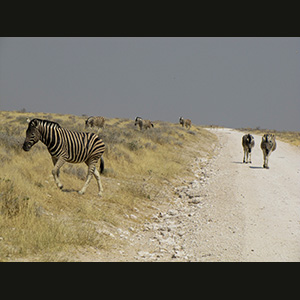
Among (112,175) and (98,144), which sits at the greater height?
(98,144)

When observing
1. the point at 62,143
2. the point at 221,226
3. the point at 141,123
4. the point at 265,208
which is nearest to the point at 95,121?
the point at 141,123

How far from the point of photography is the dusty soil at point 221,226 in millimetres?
6556

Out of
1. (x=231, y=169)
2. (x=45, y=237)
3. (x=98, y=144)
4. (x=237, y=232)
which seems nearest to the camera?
(x=45, y=237)

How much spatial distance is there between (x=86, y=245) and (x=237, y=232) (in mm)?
3682

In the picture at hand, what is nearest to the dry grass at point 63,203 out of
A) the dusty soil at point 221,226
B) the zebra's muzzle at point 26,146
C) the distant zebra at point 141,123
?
the dusty soil at point 221,226

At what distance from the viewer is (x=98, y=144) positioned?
31.0 ft

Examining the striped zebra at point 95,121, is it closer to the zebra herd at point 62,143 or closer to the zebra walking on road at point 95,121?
the zebra walking on road at point 95,121

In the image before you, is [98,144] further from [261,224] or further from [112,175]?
[261,224]

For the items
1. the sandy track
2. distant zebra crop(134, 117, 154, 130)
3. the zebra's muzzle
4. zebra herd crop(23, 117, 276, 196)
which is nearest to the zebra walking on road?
distant zebra crop(134, 117, 154, 130)

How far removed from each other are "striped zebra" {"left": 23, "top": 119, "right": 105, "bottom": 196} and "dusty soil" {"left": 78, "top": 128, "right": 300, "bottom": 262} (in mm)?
2413

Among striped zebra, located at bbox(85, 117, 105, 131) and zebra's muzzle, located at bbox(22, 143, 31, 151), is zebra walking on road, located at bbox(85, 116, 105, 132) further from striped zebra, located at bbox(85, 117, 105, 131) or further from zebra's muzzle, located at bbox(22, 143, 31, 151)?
zebra's muzzle, located at bbox(22, 143, 31, 151)

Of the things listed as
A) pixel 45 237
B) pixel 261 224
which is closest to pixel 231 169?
pixel 261 224

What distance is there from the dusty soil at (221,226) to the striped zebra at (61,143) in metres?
2.41

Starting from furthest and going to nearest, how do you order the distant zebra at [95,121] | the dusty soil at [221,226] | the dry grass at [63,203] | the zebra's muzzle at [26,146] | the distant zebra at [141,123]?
the distant zebra at [141,123] → the distant zebra at [95,121] → the zebra's muzzle at [26,146] → the dusty soil at [221,226] → the dry grass at [63,203]
